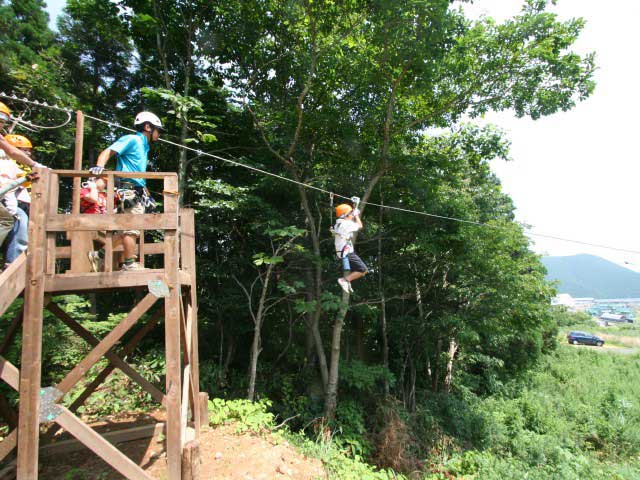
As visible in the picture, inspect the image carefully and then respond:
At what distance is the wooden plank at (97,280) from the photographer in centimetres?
315

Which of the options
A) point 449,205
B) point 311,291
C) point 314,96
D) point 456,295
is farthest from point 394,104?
point 456,295

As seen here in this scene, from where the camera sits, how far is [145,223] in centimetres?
330

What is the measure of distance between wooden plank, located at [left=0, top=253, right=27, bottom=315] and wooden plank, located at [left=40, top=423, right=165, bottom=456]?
298 centimetres

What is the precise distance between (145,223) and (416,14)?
253 inches

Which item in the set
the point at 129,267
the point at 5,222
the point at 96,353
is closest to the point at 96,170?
the point at 129,267

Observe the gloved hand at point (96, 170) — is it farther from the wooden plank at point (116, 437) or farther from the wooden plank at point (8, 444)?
the wooden plank at point (116, 437)

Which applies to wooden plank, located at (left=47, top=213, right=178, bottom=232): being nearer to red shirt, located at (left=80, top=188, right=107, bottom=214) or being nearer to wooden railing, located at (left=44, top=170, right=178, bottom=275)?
wooden railing, located at (left=44, top=170, right=178, bottom=275)

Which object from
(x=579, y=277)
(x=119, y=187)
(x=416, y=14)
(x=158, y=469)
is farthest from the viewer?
(x=579, y=277)

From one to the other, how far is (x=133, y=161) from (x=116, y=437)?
12.8 ft

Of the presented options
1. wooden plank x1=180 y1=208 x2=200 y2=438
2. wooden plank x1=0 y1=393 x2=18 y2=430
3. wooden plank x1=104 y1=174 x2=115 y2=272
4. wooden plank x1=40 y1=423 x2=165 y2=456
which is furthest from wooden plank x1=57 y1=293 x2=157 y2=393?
wooden plank x1=40 y1=423 x2=165 y2=456

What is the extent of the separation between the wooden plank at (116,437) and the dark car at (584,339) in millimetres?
36861

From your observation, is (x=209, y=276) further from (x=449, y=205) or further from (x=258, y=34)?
(x=449, y=205)

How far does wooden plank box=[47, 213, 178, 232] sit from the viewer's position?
3127 mm

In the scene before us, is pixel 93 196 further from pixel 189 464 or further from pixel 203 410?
pixel 203 410
